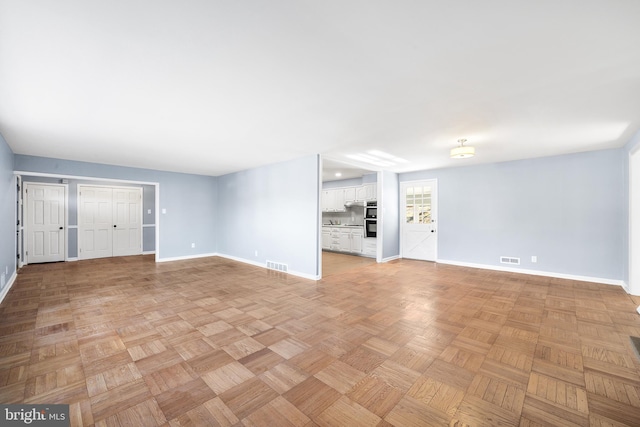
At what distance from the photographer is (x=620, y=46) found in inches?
68.6

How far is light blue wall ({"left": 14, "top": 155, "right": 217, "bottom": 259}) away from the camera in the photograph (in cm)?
589

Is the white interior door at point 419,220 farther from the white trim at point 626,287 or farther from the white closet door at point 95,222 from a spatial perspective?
the white closet door at point 95,222

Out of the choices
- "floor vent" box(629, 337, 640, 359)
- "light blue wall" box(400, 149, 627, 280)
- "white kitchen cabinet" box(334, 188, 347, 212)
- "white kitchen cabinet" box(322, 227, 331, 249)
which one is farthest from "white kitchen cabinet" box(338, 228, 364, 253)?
"floor vent" box(629, 337, 640, 359)

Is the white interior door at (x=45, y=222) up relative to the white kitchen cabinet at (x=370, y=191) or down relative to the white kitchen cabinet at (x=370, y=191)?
down

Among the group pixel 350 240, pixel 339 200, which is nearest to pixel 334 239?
pixel 350 240

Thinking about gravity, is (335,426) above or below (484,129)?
below

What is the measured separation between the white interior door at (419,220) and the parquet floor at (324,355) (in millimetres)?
2505

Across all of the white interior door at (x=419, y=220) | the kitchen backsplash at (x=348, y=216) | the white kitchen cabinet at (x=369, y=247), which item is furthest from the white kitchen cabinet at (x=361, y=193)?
the white kitchen cabinet at (x=369, y=247)

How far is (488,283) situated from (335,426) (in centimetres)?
427

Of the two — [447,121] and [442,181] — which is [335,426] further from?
[442,181]

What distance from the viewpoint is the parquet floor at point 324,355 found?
163 cm

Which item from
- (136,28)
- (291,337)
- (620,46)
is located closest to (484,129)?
(620,46)

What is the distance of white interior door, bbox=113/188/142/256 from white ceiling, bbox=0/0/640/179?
162 inches

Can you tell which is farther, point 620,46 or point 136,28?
point 620,46
